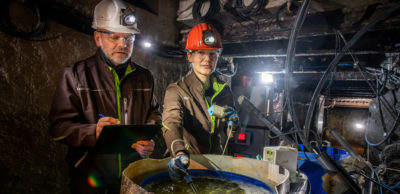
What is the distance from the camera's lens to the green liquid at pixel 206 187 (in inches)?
54.4

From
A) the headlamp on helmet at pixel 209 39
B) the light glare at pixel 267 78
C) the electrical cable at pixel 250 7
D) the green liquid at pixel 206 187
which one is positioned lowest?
the green liquid at pixel 206 187

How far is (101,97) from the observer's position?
2.06 metres

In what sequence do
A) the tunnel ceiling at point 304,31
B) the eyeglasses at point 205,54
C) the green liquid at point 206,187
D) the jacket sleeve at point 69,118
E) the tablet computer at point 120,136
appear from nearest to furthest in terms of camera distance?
the green liquid at point 206,187
the tablet computer at point 120,136
the jacket sleeve at point 69,118
the eyeglasses at point 205,54
the tunnel ceiling at point 304,31

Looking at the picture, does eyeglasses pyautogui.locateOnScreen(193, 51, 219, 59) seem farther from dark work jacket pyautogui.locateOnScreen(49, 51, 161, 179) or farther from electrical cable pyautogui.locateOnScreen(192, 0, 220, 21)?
electrical cable pyautogui.locateOnScreen(192, 0, 220, 21)

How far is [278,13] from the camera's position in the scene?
160 inches

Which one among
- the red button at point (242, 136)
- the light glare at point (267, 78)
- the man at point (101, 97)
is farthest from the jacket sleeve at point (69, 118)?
the light glare at point (267, 78)

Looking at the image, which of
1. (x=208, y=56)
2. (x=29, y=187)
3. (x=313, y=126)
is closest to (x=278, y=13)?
(x=208, y=56)

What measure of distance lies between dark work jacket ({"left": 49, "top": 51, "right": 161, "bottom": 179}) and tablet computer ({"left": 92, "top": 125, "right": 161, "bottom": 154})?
120 millimetres

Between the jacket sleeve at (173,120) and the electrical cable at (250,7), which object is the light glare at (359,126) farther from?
the jacket sleeve at (173,120)

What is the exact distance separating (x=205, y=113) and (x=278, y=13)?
9.10 ft

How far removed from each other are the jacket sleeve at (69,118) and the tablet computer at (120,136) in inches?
4.8

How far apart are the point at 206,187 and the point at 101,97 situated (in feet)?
4.28

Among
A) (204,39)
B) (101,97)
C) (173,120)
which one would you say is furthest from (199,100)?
(101,97)

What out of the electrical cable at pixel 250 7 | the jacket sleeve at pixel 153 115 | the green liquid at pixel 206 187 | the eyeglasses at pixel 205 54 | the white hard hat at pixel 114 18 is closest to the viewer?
the green liquid at pixel 206 187
